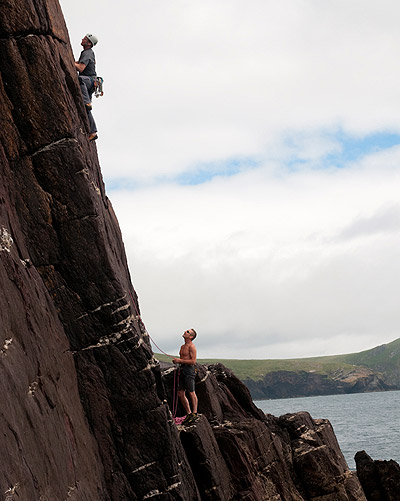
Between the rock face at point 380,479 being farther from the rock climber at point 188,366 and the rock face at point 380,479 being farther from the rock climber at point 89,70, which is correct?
the rock climber at point 89,70

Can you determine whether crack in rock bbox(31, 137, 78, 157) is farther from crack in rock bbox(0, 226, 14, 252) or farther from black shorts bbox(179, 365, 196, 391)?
black shorts bbox(179, 365, 196, 391)

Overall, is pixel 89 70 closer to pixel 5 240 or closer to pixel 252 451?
pixel 5 240

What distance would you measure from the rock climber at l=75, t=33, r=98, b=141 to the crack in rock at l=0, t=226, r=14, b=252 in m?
8.03

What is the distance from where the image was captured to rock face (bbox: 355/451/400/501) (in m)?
39.4

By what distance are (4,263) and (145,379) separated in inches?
294

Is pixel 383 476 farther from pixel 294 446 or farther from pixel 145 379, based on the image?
pixel 145 379

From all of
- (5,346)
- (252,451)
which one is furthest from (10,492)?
(252,451)

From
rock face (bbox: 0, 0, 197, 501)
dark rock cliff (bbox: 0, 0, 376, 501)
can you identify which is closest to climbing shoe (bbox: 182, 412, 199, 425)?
dark rock cliff (bbox: 0, 0, 376, 501)

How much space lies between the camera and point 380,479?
40.5 m

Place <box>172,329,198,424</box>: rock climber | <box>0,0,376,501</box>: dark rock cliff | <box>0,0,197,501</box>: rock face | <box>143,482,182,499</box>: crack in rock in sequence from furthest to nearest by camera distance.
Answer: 1. <box>172,329,198,424</box>: rock climber
2. <box>143,482,182,499</box>: crack in rock
3. <box>0,0,197,501</box>: rock face
4. <box>0,0,376,501</box>: dark rock cliff

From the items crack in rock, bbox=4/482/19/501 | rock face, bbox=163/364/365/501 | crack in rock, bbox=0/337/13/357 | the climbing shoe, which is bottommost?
rock face, bbox=163/364/365/501

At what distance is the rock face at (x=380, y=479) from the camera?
39.4m

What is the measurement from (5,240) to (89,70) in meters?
10.7

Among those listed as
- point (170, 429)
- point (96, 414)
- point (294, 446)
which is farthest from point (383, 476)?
point (96, 414)
